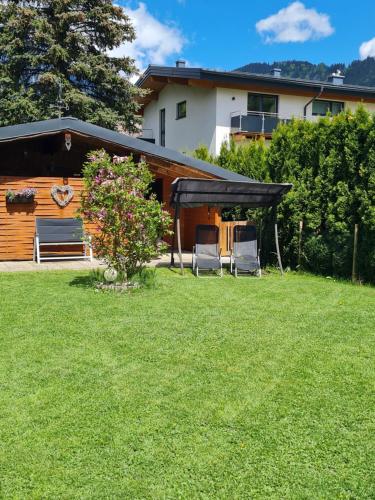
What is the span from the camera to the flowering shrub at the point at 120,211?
743 cm

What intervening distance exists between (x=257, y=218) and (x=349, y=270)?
3063 millimetres

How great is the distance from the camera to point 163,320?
577 cm

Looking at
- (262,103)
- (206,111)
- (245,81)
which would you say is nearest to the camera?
(245,81)

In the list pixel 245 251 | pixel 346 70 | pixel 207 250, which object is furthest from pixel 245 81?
pixel 346 70

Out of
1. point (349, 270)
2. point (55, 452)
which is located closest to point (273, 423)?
point (55, 452)

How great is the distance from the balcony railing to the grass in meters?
15.4

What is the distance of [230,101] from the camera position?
68.5 ft

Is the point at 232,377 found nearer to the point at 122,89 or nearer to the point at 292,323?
the point at 292,323

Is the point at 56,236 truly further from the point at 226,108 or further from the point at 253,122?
the point at 253,122

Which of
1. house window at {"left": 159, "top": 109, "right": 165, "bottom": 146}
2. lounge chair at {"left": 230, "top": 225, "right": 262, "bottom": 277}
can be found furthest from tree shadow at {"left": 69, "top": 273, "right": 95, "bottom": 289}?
house window at {"left": 159, "top": 109, "right": 165, "bottom": 146}

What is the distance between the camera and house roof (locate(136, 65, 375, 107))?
1934 cm

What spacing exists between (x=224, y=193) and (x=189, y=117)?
522 inches

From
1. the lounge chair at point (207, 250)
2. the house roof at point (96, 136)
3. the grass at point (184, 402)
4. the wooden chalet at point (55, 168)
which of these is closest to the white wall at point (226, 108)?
the wooden chalet at point (55, 168)

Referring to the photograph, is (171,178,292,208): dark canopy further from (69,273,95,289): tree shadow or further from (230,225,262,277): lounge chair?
(69,273,95,289): tree shadow
